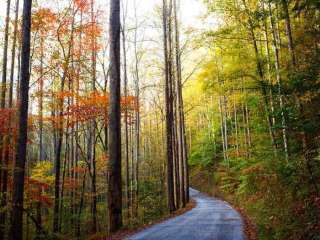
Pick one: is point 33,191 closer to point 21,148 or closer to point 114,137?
point 21,148

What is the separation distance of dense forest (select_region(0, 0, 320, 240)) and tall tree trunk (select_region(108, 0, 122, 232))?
0.03 m

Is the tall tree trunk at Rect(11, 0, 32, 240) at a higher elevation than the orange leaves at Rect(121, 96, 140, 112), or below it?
below

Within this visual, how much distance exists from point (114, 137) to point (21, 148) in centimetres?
309

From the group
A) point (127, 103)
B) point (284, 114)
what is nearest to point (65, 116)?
point (127, 103)

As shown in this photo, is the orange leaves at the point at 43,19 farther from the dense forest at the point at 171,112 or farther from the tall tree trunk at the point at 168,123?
the tall tree trunk at the point at 168,123

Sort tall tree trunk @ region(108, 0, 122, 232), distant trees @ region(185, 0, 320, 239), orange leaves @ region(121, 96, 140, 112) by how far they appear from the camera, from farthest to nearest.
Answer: orange leaves @ region(121, 96, 140, 112), tall tree trunk @ region(108, 0, 122, 232), distant trees @ region(185, 0, 320, 239)

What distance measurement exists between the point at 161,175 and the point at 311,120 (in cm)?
3114

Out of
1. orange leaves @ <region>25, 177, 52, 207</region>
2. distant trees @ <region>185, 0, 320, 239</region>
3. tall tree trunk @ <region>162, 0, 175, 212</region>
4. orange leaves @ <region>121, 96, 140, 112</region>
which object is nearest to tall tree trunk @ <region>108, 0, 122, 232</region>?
distant trees @ <region>185, 0, 320, 239</region>

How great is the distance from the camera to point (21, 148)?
10984 mm

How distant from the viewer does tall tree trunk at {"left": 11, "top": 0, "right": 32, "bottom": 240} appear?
34.9ft

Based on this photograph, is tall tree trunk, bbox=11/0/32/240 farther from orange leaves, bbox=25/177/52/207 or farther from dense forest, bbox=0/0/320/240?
orange leaves, bbox=25/177/52/207

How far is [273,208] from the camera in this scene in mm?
9742

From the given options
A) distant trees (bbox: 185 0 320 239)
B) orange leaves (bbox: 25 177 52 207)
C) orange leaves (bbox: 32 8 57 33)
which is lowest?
orange leaves (bbox: 25 177 52 207)

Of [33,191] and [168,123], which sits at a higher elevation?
[168,123]
